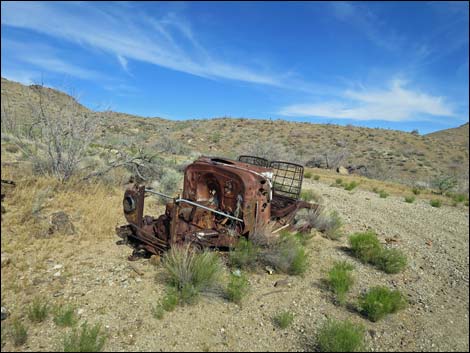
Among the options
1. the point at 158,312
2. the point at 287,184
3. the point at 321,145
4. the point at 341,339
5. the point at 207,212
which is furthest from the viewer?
the point at 321,145

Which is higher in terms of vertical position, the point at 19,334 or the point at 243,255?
the point at 243,255

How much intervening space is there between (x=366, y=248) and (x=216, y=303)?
3354 millimetres

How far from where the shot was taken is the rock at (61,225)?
5.73 m

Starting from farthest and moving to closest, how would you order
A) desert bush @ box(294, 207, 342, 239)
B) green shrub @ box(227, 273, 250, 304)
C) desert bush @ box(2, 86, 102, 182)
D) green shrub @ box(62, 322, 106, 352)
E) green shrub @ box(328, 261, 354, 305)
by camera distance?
1. desert bush @ box(2, 86, 102, 182)
2. desert bush @ box(294, 207, 342, 239)
3. green shrub @ box(328, 261, 354, 305)
4. green shrub @ box(227, 273, 250, 304)
5. green shrub @ box(62, 322, 106, 352)

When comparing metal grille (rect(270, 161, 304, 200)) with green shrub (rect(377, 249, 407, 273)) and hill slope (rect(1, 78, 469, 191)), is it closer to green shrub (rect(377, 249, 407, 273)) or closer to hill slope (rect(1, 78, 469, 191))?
green shrub (rect(377, 249, 407, 273))

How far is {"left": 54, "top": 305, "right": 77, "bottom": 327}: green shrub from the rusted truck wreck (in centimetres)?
159

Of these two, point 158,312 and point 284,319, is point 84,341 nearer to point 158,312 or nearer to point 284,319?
point 158,312

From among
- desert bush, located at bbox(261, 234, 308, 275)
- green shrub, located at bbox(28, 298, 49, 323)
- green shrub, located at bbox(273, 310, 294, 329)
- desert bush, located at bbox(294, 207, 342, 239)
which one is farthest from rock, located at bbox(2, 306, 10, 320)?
desert bush, located at bbox(294, 207, 342, 239)

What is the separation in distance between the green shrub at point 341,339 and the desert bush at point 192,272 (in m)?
1.53

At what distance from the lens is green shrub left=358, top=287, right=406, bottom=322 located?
3959mm

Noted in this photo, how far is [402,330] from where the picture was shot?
12.3 ft

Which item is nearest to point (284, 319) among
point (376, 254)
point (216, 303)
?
point (216, 303)

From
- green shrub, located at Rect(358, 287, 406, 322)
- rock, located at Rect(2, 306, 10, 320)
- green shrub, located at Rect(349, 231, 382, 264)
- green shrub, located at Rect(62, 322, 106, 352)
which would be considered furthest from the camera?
green shrub, located at Rect(349, 231, 382, 264)

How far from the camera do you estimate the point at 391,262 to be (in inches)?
224
